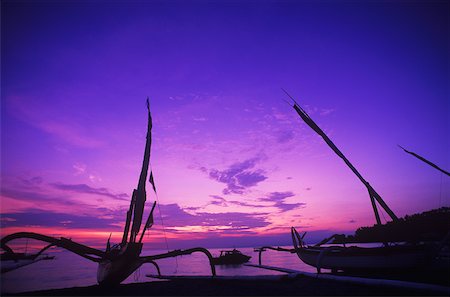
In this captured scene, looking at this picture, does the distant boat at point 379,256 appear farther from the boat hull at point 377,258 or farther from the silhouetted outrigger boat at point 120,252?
the silhouetted outrigger boat at point 120,252

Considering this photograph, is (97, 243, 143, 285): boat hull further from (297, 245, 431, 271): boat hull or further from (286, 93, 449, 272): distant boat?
(297, 245, 431, 271): boat hull

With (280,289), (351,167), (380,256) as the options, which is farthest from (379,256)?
(280,289)

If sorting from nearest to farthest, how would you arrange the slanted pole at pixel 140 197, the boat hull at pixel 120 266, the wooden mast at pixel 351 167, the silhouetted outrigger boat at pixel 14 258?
1. the silhouetted outrigger boat at pixel 14 258
2. the boat hull at pixel 120 266
3. the slanted pole at pixel 140 197
4. the wooden mast at pixel 351 167

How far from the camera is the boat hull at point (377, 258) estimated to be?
17125mm

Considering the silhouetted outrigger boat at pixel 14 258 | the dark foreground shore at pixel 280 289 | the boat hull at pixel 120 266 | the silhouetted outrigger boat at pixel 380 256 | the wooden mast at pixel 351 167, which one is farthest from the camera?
the wooden mast at pixel 351 167

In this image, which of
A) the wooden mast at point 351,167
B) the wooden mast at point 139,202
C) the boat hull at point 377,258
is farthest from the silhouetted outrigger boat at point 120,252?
the wooden mast at point 351,167

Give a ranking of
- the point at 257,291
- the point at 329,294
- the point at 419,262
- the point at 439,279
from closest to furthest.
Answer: the point at 329,294, the point at 257,291, the point at 439,279, the point at 419,262

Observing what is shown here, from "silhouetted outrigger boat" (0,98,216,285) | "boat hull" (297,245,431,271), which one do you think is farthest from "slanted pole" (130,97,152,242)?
"boat hull" (297,245,431,271)

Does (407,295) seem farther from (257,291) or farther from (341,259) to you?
(341,259)

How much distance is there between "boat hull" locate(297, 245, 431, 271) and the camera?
17.1 metres

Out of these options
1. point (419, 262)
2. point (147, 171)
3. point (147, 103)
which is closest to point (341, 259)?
point (419, 262)

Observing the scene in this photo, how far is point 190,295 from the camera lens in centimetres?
937

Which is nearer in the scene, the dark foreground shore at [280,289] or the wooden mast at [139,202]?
the dark foreground shore at [280,289]

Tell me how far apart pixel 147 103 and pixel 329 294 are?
84.8ft
